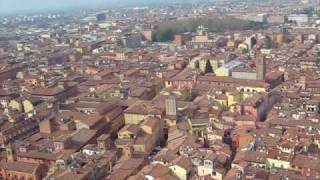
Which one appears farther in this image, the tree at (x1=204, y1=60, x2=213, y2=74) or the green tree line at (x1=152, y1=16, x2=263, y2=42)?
the green tree line at (x1=152, y1=16, x2=263, y2=42)

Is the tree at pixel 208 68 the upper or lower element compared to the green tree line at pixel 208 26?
lower

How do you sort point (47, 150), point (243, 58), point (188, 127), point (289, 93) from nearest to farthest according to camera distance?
point (47, 150) → point (188, 127) → point (289, 93) → point (243, 58)

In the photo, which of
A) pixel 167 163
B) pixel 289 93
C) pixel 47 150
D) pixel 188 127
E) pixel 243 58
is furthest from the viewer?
pixel 243 58

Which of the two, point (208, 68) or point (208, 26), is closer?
point (208, 68)

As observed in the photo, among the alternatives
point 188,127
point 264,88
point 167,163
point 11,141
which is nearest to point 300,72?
point 264,88

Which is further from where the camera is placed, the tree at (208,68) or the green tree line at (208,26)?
the green tree line at (208,26)

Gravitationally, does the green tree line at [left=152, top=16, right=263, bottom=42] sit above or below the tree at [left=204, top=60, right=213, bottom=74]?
above

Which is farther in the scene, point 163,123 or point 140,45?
point 140,45

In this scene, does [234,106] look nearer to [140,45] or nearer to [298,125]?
[298,125]

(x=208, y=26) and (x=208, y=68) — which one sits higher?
(x=208, y=26)

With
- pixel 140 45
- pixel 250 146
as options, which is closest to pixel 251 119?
pixel 250 146
